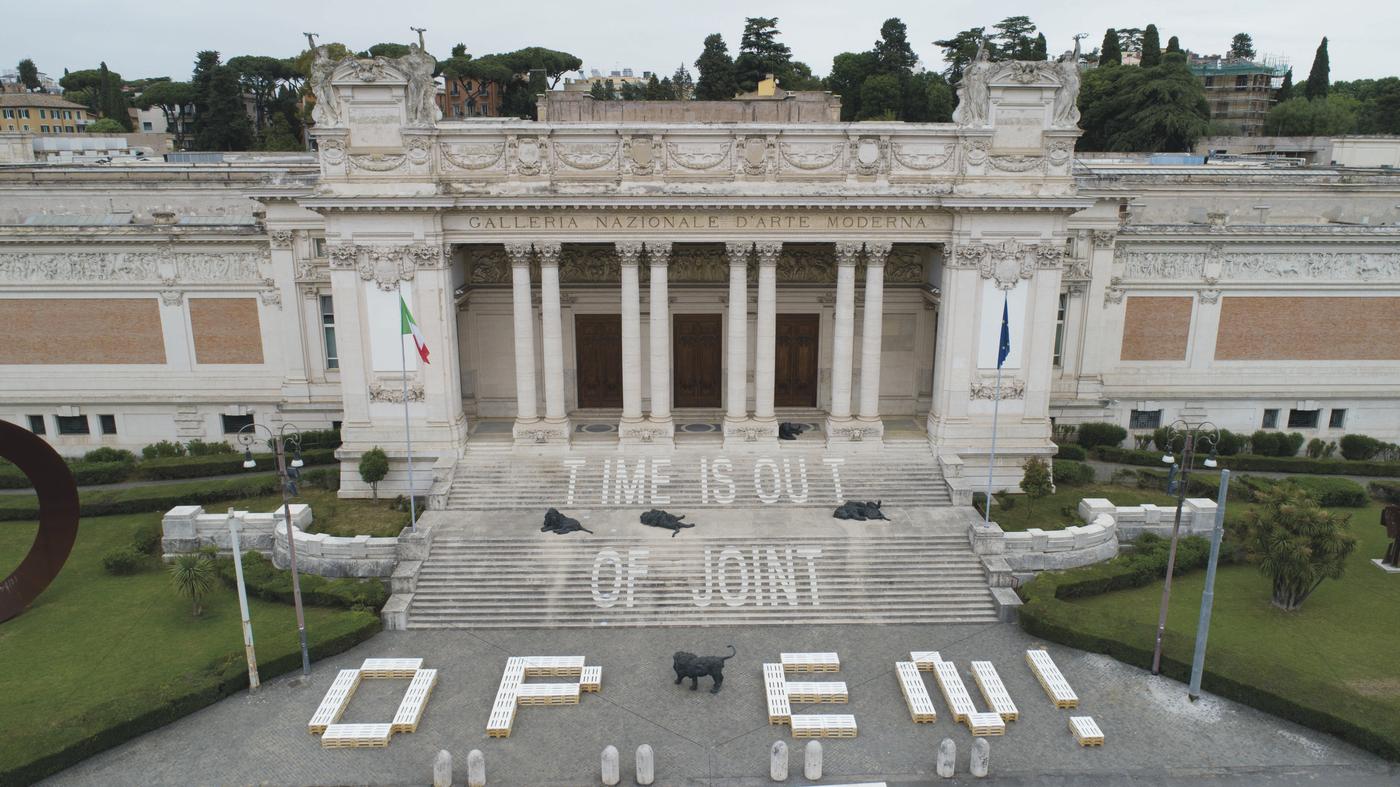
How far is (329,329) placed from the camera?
155 feet

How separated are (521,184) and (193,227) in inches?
786

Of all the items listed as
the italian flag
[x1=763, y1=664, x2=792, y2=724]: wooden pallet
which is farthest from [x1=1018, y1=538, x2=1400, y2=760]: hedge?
the italian flag

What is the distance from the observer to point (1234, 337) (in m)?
48.0

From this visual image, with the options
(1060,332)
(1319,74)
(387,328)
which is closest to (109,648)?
(387,328)

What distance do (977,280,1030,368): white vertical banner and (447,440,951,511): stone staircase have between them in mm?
5037

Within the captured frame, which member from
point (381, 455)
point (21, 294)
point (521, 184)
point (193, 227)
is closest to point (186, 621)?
point (381, 455)

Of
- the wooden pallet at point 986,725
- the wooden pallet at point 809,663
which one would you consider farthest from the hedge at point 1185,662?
the wooden pallet at point 809,663

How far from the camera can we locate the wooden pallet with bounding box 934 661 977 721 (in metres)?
25.6

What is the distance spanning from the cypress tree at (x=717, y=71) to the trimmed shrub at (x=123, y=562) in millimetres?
82154

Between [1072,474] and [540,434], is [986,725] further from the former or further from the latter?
[540,434]

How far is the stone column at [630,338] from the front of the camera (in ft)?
128

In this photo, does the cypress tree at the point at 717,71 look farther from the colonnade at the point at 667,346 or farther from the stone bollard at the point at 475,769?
the stone bollard at the point at 475,769

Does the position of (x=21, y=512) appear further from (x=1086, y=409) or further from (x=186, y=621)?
(x=1086, y=409)

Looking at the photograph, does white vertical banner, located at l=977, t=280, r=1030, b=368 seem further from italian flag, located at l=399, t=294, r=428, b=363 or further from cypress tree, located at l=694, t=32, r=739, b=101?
cypress tree, located at l=694, t=32, r=739, b=101
